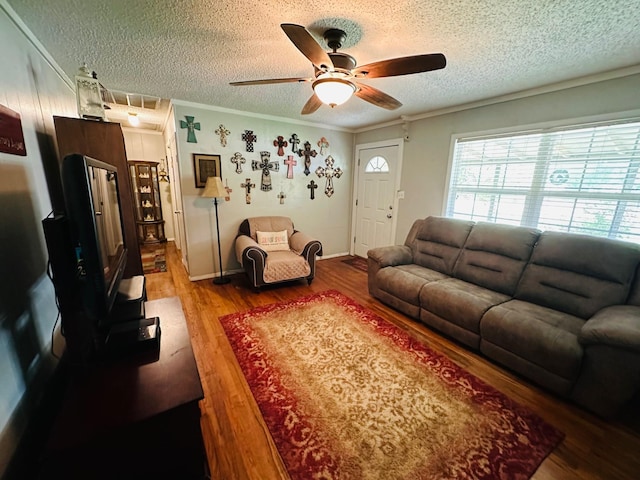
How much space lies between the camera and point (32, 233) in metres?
1.50

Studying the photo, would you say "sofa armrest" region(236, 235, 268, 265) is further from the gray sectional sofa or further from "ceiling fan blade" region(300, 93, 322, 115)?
"ceiling fan blade" region(300, 93, 322, 115)

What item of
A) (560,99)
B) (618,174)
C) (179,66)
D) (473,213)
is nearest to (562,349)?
(618,174)

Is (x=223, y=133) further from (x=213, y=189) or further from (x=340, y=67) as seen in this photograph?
(x=340, y=67)

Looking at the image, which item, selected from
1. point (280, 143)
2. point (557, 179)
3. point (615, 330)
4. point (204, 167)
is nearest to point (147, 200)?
point (204, 167)

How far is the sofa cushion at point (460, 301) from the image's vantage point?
6.88ft

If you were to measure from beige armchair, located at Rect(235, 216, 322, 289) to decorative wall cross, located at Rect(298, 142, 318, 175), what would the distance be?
3.09ft

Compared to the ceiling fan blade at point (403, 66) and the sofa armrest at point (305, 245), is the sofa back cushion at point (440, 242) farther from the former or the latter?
the ceiling fan blade at point (403, 66)

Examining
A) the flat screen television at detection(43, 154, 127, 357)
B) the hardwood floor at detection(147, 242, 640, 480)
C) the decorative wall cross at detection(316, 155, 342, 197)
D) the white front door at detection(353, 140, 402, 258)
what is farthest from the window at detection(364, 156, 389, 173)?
the flat screen television at detection(43, 154, 127, 357)

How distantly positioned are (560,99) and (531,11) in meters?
1.48

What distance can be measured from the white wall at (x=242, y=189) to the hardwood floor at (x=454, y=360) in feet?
3.90

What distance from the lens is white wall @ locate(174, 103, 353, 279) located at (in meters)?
3.40

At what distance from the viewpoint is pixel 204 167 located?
3436 mm

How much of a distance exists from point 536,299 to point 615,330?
2.23 ft

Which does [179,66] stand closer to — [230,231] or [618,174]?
[230,231]
